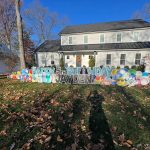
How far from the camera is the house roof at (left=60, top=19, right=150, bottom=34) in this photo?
20.9 metres

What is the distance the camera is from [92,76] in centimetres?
1016

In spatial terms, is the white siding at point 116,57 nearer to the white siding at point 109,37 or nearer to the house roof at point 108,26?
the white siding at point 109,37

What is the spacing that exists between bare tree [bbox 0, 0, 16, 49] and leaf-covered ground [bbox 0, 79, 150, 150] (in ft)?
87.9

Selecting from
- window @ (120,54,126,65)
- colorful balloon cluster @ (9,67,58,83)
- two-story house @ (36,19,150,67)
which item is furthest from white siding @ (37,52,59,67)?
colorful balloon cluster @ (9,67,58,83)

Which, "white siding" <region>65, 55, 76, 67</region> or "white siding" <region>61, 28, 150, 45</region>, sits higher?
"white siding" <region>61, 28, 150, 45</region>

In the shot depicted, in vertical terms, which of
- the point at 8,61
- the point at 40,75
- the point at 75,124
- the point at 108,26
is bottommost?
the point at 75,124

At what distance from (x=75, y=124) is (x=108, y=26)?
2128 centimetres

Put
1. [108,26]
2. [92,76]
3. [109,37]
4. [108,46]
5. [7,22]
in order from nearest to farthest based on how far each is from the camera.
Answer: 1. [92,76]
2. [108,46]
3. [109,37]
4. [108,26]
5. [7,22]

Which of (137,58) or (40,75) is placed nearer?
(40,75)

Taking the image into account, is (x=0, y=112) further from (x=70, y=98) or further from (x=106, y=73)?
(x=106, y=73)

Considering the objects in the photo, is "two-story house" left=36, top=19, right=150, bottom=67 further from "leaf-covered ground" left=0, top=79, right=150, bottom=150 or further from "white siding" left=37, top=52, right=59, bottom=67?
"leaf-covered ground" left=0, top=79, right=150, bottom=150

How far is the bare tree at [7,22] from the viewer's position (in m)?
28.0

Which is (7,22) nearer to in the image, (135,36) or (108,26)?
(108,26)

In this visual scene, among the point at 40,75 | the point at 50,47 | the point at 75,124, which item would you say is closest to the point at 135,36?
the point at 50,47
